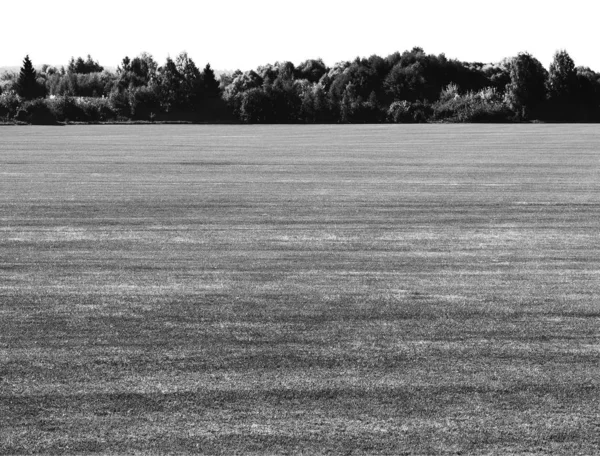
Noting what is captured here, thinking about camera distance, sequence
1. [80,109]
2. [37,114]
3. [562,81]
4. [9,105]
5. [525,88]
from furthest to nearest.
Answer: [562,81]
[525,88]
[80,109]
[9,105]
[37,114]

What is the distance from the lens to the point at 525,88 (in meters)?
88.7

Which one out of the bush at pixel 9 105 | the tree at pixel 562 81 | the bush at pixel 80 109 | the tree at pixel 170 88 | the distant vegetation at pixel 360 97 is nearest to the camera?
the bush at pixel 9 105

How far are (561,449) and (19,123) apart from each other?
81025 millimetres

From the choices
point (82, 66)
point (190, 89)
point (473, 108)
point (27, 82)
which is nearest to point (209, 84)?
point (190, 89)

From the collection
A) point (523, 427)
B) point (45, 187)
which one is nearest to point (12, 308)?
point (523, 427)

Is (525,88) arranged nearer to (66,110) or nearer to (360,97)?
(360,97)

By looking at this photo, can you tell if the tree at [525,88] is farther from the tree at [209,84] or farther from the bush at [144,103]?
the bush at [144,103]

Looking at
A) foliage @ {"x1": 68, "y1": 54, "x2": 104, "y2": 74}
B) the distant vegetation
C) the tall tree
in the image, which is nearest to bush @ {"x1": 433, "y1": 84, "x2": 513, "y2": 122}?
the distant vegetation

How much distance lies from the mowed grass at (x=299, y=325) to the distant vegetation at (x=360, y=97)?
227ft

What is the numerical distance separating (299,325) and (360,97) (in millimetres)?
84596

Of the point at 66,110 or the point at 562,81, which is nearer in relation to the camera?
the point at 66,110

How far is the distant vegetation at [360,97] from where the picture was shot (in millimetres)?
88375

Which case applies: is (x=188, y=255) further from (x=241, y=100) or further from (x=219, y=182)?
(x=241, y=100)

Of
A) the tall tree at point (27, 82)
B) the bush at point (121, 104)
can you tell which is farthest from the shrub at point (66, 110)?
the tall tree at point (27, 82)
